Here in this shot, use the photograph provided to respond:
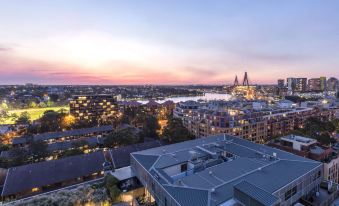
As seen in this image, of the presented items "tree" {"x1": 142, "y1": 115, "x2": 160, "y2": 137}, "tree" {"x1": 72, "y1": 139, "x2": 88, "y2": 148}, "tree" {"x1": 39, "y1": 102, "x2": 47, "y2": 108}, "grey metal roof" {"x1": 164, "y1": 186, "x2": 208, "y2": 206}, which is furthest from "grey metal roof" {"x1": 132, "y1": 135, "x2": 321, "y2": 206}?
"tree" {"x1": 39, "y1": 102, "x2": 47, "y2": 108}

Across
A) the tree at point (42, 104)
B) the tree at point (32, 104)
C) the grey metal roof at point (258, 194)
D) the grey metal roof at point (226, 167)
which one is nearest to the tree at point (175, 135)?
the grey metal roof at point (226, 167)

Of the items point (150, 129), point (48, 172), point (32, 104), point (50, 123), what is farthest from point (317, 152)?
point (32, 104)

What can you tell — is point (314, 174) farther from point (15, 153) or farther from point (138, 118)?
point (138, 118)

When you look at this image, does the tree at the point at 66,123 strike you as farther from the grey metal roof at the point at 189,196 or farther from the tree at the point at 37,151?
the grey metal roof at the point at 189,196

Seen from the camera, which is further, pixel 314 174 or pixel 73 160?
pixel 73 160

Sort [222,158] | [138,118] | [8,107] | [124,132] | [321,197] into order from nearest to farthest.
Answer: [321,197] → [222,158] → [124,132] → [138,118] → [8,107]

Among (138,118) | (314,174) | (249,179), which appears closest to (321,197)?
(314,174)
